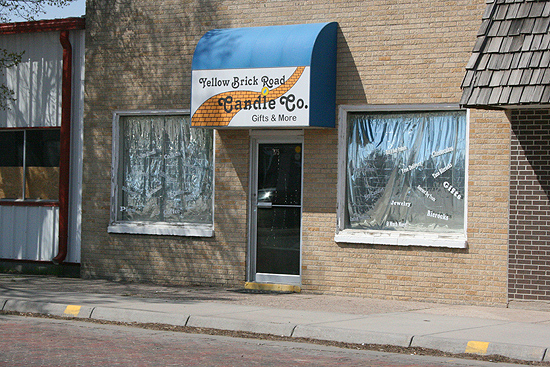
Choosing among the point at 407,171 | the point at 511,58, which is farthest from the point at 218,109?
the point at 511,58

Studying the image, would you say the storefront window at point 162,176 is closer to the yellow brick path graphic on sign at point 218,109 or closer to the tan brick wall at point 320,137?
the tan brick wall at point 320,137

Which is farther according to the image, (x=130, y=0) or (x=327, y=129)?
(x=130, y=0)

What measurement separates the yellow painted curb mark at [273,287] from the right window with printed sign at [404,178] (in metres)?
1.18

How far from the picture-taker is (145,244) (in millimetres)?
13609

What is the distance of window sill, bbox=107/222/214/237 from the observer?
516 inches

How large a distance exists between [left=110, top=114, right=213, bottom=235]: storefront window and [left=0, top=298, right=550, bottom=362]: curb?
3.19 m

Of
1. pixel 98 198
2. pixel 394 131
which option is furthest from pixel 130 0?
pixel 394 131

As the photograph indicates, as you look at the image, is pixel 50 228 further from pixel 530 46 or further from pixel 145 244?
pixel 530 46

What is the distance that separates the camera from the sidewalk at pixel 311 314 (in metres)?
8.39

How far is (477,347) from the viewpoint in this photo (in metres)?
8.05

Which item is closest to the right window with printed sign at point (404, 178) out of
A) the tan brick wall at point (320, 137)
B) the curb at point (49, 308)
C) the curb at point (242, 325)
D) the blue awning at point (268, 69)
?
the tan brick wall at point (320, 137)

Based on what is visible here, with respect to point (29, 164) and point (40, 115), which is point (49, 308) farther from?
point (40, 115)

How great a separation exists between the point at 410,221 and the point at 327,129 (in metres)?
1.96

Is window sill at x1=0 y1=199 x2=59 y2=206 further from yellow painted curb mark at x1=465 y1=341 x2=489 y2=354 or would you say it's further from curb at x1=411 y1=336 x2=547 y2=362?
yellow painted curb mark at x1=465 y1=341 x2=489 y2=354
